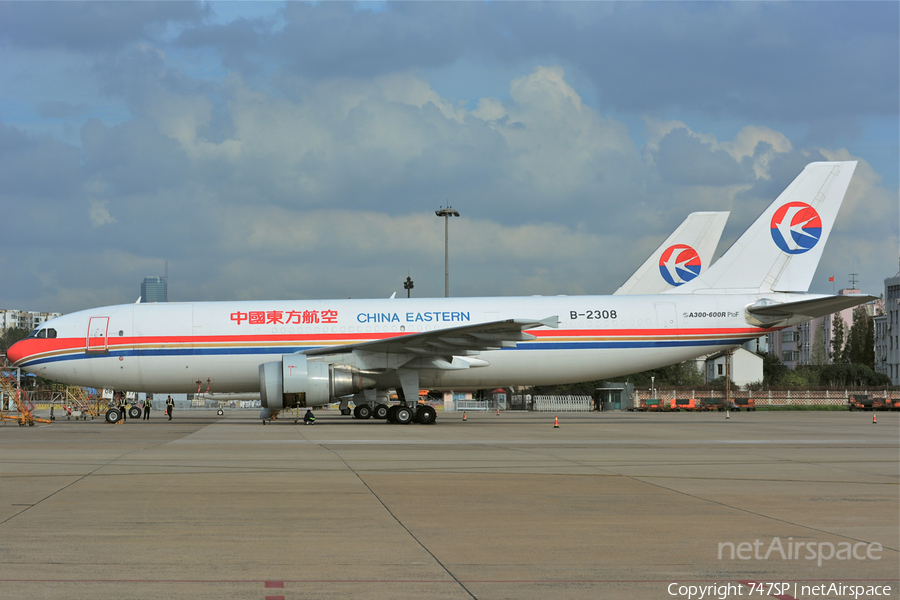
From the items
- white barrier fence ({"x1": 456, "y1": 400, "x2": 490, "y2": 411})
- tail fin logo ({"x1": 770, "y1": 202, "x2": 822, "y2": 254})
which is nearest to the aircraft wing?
tail fin logo ({"x1": 770, "y1": 202, "x2": 822, "y2": 254})

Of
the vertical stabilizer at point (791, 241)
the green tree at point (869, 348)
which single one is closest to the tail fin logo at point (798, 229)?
the vertical stabilizer at point (791, 241)

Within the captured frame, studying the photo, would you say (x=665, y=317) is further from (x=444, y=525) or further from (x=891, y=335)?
(x=891, y=335)

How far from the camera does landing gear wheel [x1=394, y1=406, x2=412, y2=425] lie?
26281 mm

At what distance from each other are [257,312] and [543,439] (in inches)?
474

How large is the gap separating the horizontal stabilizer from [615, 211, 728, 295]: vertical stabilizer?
1080 centimetres

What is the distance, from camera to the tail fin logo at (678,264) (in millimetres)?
39469

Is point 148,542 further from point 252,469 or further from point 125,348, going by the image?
point 125,348

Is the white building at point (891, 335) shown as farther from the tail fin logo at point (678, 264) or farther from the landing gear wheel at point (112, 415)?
the landing gear wheel at point (112, 415)

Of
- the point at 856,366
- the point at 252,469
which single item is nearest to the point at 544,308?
the point at 252,469

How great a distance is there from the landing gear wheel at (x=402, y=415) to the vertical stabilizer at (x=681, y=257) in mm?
16516

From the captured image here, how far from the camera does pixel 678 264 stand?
1560 inches

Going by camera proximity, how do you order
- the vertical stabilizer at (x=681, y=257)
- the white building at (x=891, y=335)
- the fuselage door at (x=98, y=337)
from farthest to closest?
the white building at (x=891, y=335) < the vertical stabilizer at (x=681, y=257) < the fuselage door at (x=98, y=337)

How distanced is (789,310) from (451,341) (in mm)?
11614

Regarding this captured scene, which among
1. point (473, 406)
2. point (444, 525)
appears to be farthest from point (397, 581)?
point (473, 406)
